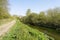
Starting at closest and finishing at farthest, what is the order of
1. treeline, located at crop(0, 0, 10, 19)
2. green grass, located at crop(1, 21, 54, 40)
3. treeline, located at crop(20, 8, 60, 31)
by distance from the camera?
green grass, located at crop(1, 21, 54, 40)
treeline, located at crop(0, 0, 10, 19)
treeline, located at crop(20, 8, 60, 31)

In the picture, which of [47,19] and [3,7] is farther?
[47,19]

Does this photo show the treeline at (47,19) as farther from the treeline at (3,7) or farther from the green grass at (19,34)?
the green grass at (19,34)

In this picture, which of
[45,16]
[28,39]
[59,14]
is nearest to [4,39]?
[28,39]

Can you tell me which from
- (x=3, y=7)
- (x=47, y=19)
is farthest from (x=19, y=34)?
(x=47, y=19)

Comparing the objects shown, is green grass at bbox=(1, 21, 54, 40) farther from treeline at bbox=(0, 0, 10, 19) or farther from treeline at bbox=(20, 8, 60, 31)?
treeline at bbox=(20, 8, 60, 31)

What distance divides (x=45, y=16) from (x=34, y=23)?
6.73 metres

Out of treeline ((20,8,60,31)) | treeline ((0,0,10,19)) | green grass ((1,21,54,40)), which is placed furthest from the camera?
treeline ((20,8,60,31))

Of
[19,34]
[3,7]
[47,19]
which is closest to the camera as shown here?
[19,34]

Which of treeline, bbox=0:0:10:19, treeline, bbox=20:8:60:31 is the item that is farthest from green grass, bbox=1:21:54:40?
treeline, bbox=20:8:60:31

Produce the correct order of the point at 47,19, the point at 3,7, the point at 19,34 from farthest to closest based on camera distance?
the point at 47,19, the point at 3,7, the point at 19,34

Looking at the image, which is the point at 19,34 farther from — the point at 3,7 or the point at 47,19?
the point at 47,19

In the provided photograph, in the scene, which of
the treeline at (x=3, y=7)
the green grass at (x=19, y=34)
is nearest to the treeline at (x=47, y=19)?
the treeline at (x=3, y=7)

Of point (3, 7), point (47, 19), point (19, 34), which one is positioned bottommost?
point (47, 19)

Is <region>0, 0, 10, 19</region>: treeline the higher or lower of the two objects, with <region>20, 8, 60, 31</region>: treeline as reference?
higher
